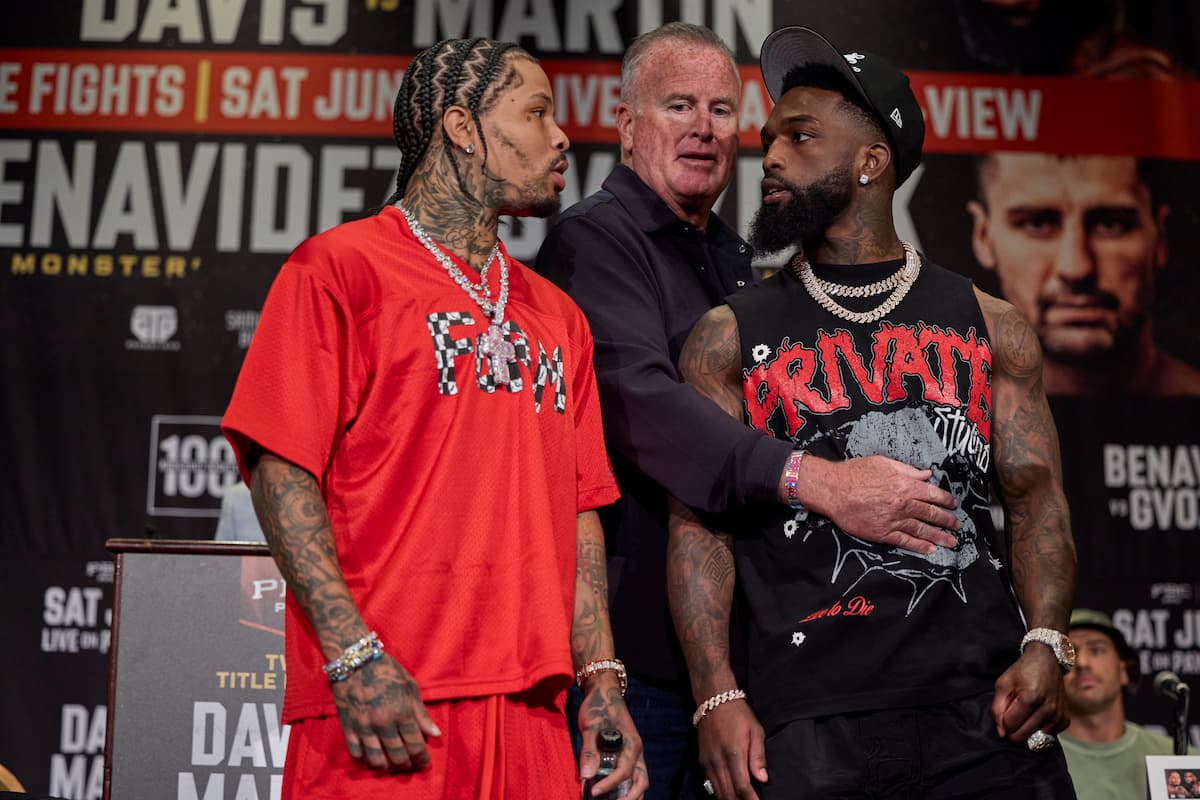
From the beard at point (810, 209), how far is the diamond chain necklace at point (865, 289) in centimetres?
7

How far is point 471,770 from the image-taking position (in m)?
1.79

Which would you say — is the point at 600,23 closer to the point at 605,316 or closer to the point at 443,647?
the point at 605,316

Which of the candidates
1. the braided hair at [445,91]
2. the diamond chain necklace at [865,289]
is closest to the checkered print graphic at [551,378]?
the braided hair at [445,91]

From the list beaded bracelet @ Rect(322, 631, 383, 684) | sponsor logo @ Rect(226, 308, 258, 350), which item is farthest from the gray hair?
sponsor logo @ Rect(226, 308, 258, 350)

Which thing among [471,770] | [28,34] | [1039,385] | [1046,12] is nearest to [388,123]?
[28,34]

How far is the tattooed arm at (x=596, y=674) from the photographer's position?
1944 mm

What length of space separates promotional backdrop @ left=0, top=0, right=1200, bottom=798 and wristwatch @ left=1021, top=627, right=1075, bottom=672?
354 cm

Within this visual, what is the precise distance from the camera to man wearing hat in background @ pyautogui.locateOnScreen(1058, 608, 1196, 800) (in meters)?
4.88

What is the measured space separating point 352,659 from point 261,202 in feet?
14.0

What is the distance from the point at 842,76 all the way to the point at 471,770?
1.43 metres

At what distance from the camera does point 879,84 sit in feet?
8.02

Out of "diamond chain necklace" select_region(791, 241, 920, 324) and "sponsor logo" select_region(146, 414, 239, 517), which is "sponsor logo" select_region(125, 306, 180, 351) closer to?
"sponsor logo" select_region(146, 414, 239, 517)

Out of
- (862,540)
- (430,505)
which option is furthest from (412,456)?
(862,540)

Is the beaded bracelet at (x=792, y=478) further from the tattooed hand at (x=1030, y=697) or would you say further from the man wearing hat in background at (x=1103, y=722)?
the man wearing hat in background at (x=1103, y=722)
